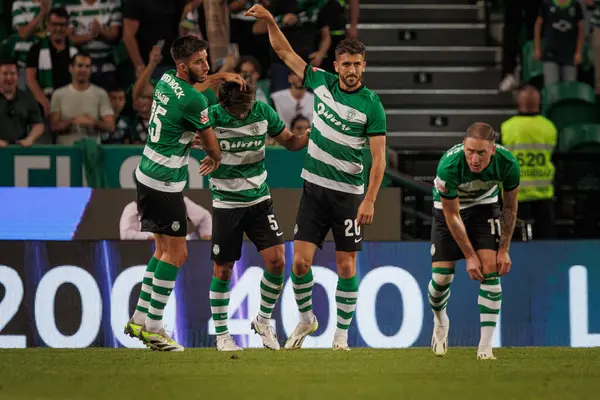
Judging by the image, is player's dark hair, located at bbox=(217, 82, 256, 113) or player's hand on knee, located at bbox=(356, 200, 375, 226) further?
player's dark hair, located at bbox=(217, 82, 256, 113)

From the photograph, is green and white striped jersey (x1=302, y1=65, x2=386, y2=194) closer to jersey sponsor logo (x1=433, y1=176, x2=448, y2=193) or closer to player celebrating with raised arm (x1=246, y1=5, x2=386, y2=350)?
player celebrating with raised arm (x1=246, y1=5, x2=386, y2=350)

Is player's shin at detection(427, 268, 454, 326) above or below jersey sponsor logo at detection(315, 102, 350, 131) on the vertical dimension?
below

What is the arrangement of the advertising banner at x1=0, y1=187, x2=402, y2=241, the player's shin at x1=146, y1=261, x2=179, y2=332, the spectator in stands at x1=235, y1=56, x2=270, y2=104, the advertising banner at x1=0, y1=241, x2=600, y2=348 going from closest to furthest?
the player's shin at x1=146, y1=261, x2=179, y2=332, the advertising banner at x1=0, y1=241, x2=600, y2=348, the advertising banner at x1=0, y1=187, x2=402, y2=241, the spectator in stands at x1=235, y1=56, x2=270, y2=104

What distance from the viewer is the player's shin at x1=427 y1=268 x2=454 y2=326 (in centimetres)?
955

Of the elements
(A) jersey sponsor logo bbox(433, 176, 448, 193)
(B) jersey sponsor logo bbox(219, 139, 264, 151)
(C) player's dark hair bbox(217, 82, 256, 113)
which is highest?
(C) player's dark hair bbox(217, 82, 256, 113)

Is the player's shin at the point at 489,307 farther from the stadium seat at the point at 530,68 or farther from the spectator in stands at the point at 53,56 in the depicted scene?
the stadium seat at the point at 530,68

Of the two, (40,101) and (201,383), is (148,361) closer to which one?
(201,383)

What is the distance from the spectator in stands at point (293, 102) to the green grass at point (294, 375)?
468 cm

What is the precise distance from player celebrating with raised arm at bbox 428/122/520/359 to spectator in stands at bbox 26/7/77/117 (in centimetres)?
669

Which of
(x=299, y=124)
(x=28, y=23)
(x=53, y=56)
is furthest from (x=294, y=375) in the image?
(x=28, y=23)

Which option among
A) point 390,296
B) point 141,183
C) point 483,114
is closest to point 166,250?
point 141,183

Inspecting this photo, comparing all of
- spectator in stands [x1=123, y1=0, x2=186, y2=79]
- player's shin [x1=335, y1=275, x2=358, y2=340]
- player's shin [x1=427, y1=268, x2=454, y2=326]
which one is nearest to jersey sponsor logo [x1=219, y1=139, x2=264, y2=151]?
player's shin [x1=335, y1=275, x2=358, y2=340]

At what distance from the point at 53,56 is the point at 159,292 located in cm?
623

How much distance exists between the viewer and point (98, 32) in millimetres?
15102
